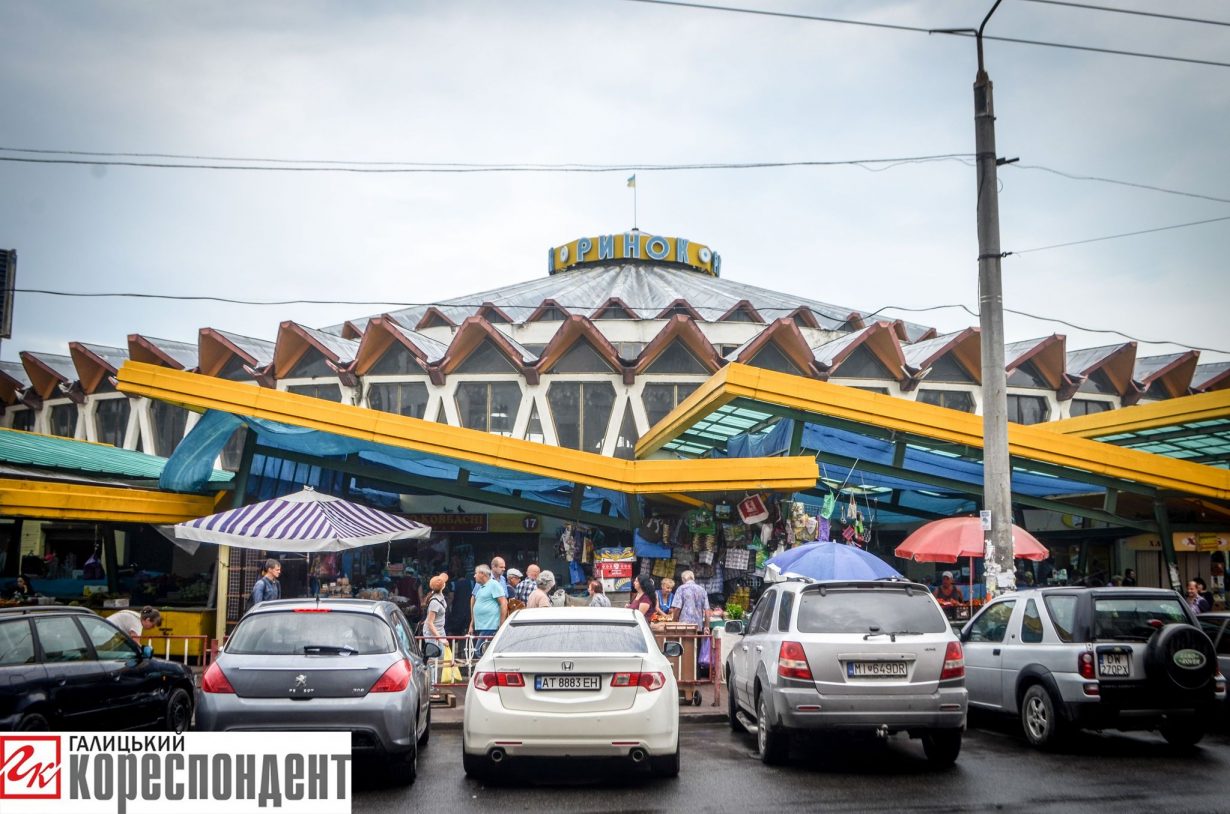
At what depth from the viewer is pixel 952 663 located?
9695mm

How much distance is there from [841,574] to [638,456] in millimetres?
12809

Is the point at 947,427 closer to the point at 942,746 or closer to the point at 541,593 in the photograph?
the point at 541,593

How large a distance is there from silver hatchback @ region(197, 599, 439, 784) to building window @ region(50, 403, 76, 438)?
3803 cm

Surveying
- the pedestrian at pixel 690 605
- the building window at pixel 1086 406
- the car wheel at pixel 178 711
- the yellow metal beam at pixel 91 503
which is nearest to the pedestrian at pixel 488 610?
the pedestrian at pixel 690 605

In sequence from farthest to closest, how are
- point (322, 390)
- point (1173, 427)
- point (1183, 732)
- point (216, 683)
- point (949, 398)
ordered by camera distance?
1. point (949, 398)
2. point (322, 390)
3. point (1173, 427)
4. point (1183, 732)
5. point (216, 683)

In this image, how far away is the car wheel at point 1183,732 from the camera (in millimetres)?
10453

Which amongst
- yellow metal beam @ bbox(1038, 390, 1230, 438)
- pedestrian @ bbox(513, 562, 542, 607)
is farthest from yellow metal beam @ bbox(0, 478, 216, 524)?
yellow metal beam @ bbox(1038, 390, 1230, 438)

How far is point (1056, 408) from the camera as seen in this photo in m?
38.2

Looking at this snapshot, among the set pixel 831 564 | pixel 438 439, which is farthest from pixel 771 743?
pixel 438 439

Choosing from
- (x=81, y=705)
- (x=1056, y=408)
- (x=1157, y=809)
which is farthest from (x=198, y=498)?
(x=1056, y=408)

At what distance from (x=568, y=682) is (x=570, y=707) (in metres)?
0.20

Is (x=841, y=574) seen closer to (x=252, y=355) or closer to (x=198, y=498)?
(x=198, y=498)

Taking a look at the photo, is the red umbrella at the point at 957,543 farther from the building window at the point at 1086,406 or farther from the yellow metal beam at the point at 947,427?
the building window at the point at 1086,406

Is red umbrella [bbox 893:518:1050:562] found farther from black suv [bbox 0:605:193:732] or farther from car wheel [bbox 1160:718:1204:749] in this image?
black suv [bbox 0:605:193:732]
